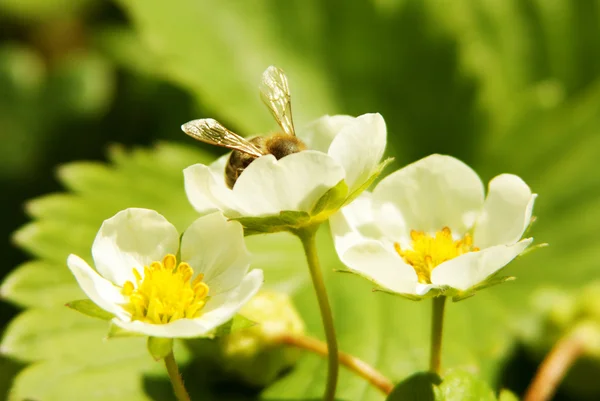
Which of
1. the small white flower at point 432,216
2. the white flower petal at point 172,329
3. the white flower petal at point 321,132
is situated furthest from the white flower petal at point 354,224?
the white flower petal at point 172,329

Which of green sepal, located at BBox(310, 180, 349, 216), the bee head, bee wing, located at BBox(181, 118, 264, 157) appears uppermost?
bee wing, located at BBox(181, 118, 264, 157)

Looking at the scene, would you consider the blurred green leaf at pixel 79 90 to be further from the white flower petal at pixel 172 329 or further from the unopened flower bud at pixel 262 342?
the white flower petal at pixel 172 329

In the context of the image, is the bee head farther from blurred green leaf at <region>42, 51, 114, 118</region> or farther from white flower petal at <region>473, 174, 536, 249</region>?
blurred green leaf at <region>42, 51, 114, 118</region>

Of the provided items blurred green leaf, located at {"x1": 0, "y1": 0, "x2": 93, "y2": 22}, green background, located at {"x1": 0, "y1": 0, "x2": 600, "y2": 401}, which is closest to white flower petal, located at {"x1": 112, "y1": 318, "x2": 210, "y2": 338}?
green background, located at {"x1": 0, "y1": 0, "x2": 600, "y2": 401}

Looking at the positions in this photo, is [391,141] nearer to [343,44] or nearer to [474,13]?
[343,44]

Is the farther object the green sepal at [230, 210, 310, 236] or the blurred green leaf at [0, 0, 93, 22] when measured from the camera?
the blurred green leaf at [0, 0, 93, 22]

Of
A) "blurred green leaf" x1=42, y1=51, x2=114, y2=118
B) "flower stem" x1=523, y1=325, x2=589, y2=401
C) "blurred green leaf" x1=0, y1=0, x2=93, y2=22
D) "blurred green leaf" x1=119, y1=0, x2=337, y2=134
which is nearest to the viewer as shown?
"flower stem" x1=523, y1=325, x2=589, y2=401

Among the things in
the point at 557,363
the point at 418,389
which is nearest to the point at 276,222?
the point at 418,389

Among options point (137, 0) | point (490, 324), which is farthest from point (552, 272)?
point (137, 0)
